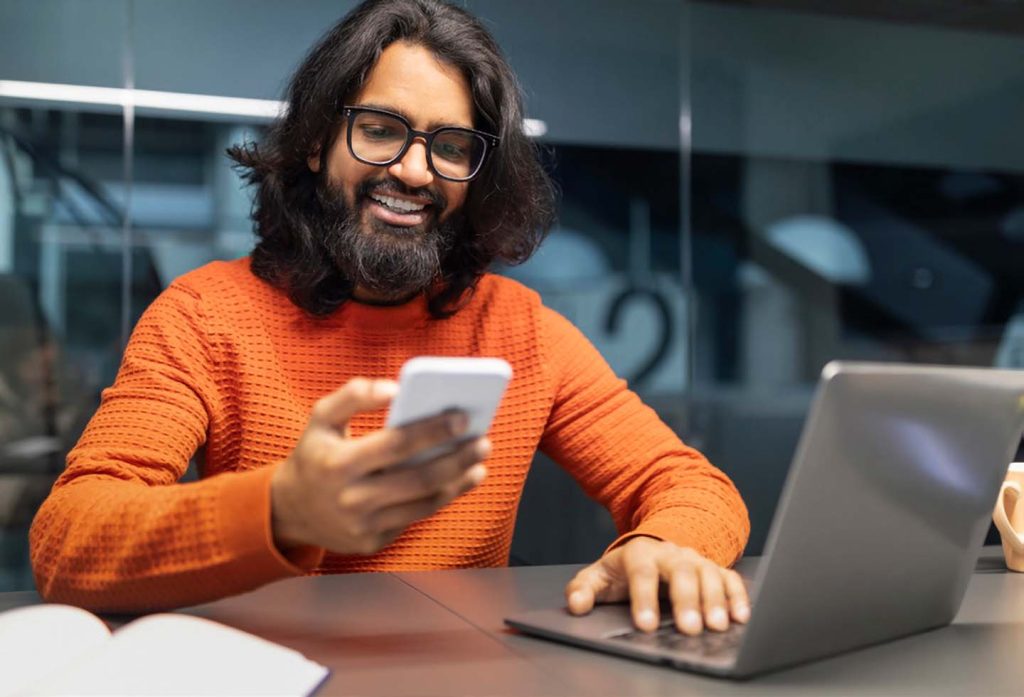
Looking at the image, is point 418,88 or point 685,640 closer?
point 685,640

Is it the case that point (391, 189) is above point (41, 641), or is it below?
Answer: above

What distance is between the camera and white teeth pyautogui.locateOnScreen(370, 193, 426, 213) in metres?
1.65

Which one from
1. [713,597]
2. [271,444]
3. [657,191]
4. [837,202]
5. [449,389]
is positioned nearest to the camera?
[449,389]

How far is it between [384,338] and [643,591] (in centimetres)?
76

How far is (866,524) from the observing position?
79cm

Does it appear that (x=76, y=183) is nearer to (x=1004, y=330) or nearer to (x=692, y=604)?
(x=692, y=604)

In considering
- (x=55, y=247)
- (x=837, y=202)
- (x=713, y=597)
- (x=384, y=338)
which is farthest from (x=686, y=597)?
(x=837, y=202)

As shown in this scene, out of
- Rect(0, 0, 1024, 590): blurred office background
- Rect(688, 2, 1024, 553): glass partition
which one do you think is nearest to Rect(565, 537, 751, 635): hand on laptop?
Rect(0, 0, 1024, 590): blurred office background

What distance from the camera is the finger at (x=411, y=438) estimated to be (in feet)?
2.40

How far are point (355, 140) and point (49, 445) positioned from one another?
1.75 metres

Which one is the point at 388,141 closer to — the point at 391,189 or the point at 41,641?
the point at 391,189

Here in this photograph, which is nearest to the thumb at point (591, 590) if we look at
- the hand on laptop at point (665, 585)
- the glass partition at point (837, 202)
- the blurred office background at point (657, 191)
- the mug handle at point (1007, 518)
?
the hand on laptop at point (665, 585)

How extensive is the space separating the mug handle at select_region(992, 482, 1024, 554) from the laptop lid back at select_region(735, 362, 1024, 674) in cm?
31

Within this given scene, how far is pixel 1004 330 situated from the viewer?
373cm
